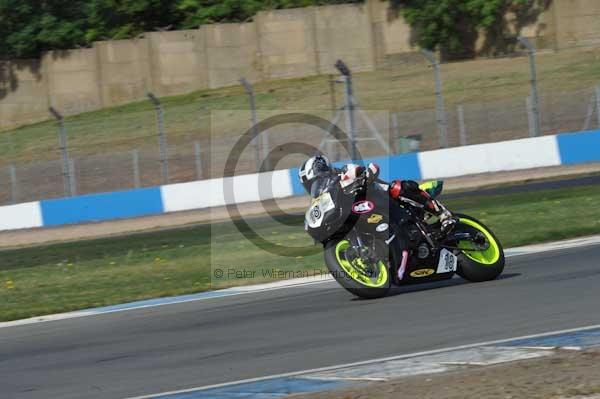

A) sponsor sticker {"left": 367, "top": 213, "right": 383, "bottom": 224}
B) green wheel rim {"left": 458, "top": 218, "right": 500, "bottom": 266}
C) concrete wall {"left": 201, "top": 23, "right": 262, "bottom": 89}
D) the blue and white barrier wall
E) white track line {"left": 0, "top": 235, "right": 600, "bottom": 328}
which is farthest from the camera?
concrete wall {"left": 201, "top": 23, "right": 262, "bottom": 89}

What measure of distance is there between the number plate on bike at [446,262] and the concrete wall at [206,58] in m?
31.0

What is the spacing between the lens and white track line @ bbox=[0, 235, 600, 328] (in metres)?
11.6

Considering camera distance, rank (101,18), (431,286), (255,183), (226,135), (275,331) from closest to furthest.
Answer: (275,331), (431,286), (255,183), (226,135), (101,18)

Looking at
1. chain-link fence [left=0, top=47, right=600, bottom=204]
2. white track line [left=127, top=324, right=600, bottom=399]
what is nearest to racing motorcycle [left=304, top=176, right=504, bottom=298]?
white track line [left=127, top=324, right=600, bottom=399]

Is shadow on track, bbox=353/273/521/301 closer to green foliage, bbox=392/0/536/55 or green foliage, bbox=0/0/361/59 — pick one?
green foliage, bbox=392/0/536/55

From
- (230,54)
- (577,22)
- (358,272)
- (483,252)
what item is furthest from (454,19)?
(358,272)

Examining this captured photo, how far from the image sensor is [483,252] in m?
10.1

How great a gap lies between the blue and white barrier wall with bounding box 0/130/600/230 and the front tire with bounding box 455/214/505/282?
13.7 metres

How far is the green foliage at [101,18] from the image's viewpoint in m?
41.8

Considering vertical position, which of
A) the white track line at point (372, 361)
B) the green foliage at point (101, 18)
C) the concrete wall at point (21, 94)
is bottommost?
the white track line at point (372, 361)

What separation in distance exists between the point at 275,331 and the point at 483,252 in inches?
101

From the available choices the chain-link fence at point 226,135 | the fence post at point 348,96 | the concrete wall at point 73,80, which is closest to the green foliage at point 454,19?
the chain-link fence at point 226,135

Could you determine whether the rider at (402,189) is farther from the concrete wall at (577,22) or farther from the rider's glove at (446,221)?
the concrete wall at (577,22)

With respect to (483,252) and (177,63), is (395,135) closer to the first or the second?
(177,63)
